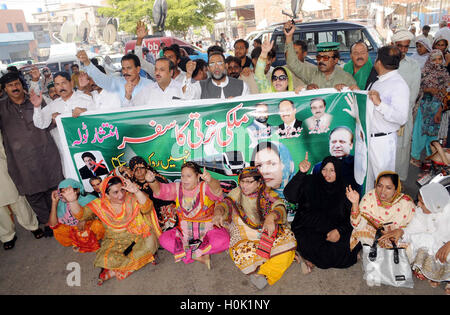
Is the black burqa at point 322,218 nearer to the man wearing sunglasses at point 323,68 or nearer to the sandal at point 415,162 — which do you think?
the man wearing sunglasses at point 323,68

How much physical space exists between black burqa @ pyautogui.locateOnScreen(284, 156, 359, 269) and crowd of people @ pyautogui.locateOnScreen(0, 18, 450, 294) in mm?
10

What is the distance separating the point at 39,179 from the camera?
4133mm

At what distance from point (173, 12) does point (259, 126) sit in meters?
22.0

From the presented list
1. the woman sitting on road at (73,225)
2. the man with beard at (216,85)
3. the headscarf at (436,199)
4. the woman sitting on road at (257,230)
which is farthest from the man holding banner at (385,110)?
the woman sitting on road at (73,225)

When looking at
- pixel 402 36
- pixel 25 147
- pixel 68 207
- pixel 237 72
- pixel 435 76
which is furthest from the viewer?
pixel 435 76

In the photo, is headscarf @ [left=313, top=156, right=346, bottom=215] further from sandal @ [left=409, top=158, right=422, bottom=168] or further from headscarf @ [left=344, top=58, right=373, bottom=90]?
sandal @ [left=409, top=158, right=422, bottom=168]

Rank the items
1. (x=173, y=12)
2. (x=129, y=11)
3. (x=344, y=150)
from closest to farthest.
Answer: (x=344, y=150) → (x=173, y=12) → (x=129, y=11)

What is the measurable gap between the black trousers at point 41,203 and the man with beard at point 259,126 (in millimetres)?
2749

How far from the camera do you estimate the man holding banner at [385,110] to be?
332 centimetres

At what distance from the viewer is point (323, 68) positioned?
411cm

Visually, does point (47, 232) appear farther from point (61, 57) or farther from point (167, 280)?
point (61, 57)

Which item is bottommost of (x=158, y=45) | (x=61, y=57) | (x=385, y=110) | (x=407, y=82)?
(x=385, y=110)

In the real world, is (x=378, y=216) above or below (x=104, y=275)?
above

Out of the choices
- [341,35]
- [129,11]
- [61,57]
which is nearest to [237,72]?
[341,35]
